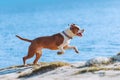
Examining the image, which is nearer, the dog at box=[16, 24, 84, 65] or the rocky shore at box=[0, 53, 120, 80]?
the rocky shore at box=[0, 53, 120, 80]

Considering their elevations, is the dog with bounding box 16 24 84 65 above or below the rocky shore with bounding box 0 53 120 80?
above

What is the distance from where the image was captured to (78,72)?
13.0 meters

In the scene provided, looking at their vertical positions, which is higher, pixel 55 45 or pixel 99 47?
pixel 99 47

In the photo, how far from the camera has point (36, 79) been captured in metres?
13.2

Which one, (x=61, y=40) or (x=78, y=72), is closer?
(x=78, y=72)

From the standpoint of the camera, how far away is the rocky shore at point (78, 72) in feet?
40.7

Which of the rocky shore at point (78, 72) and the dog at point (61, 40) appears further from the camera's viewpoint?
the dog at point (61, 40)

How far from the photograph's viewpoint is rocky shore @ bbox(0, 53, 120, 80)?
12406 millimetres

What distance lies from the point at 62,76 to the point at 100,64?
127 centimetres

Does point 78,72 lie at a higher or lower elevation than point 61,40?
lower

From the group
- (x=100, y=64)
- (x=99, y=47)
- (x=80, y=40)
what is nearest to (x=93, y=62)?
(x=100, y=64)

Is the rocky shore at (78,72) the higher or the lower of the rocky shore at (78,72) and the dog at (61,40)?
the lower

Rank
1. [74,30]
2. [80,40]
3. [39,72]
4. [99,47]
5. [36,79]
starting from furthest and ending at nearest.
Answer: [80,40] < [99,47] < [74,30] < [39,72] < [36,79]

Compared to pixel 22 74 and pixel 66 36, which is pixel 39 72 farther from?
pixel 66 36
